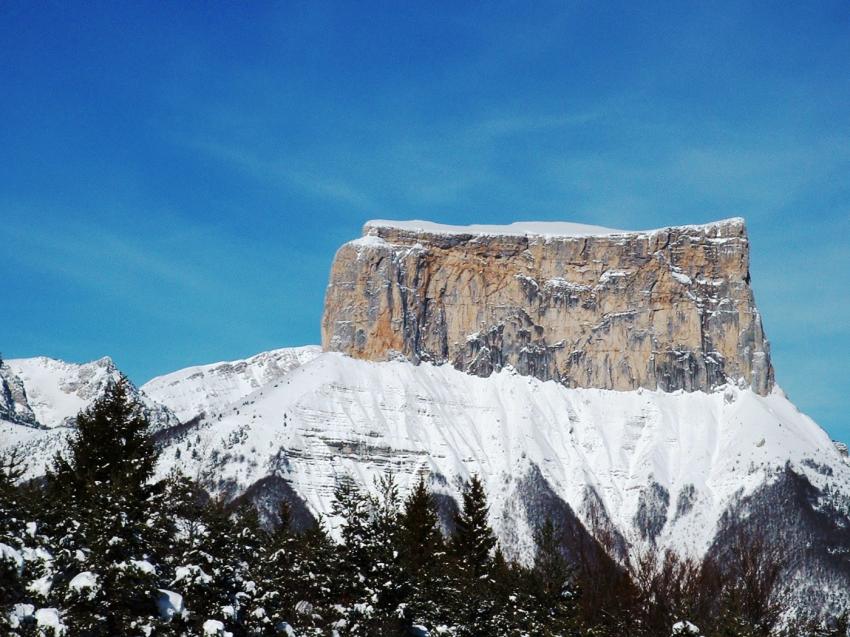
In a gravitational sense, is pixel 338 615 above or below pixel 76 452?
below

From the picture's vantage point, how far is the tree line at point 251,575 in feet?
86.6


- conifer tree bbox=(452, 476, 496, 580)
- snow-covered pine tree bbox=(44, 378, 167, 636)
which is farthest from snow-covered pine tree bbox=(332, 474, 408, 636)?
conifer tree bbox=(452, 476, 496, 580)

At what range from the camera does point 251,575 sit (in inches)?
1287

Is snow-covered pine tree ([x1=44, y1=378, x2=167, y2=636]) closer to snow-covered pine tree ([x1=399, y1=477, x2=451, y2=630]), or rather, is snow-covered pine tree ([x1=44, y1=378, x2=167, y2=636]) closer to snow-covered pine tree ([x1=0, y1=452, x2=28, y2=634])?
snow-covered pine tree ([x1=0, y1=452, x2=28, y2=634])

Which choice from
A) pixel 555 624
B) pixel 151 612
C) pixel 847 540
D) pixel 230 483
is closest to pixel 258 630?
pixel 151 612

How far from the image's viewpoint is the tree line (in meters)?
26.4

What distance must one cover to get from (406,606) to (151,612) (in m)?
10.9

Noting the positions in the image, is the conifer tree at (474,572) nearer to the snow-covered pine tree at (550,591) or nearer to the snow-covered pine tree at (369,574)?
the snow-covered pine tree at (550,591)

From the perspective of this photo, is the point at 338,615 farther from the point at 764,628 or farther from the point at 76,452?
Answer: the point at 764,628

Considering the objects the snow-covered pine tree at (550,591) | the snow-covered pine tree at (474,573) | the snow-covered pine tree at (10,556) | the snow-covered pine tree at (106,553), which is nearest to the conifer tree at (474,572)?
the snow-covered pine tree at (474,573)

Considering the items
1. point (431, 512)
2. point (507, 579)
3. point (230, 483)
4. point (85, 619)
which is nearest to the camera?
point (85, 619)

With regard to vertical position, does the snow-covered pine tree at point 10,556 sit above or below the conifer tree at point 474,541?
below

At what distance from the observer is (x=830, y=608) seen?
520ft

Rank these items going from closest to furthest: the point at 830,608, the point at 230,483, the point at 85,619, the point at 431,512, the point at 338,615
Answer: the point at 85,619
the point at 338,615
the point at 431,512
the point at 830,608
the point at 230,483
